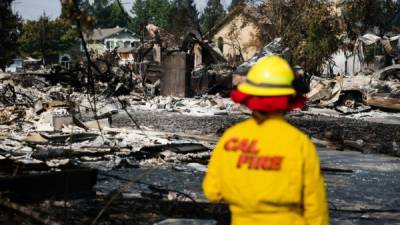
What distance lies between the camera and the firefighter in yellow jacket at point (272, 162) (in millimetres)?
2459

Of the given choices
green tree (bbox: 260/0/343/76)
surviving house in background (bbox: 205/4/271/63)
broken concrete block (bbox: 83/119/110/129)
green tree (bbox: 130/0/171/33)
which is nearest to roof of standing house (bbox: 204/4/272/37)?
surviving house in background (bbox: 205/4/271/63)

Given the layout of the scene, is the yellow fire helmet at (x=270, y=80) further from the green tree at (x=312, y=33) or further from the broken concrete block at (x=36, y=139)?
the green tree at (x=312, y=33)

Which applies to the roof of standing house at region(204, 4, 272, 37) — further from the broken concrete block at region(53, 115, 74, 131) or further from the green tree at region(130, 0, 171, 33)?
the green tree at region(130, 0, 171, 33)

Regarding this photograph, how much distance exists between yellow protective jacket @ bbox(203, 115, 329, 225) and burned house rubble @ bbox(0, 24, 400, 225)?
1.60 meters

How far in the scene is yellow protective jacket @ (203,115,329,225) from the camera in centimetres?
246

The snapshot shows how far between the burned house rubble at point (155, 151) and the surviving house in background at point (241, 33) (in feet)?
62.5

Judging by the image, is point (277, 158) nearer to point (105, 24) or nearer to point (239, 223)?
point (239, 223)

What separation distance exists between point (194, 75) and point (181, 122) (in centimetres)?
1103

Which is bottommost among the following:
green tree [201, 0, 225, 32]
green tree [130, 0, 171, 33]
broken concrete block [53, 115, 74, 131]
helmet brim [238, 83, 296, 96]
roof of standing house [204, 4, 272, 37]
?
broken concrete block [53, 115, 74, 131]

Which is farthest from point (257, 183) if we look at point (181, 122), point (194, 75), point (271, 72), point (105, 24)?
point (105, 24)

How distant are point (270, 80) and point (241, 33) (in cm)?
4953

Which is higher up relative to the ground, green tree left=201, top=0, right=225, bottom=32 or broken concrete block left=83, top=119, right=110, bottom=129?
green tree left=201, top=0, right=225, bottom=32

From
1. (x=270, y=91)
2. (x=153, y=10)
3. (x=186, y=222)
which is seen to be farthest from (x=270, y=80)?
(x=153, y=10)

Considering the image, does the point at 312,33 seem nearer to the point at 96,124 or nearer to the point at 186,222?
the point at 96,124
